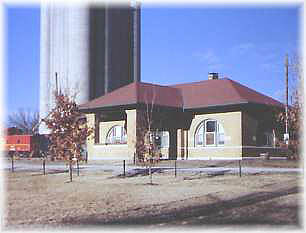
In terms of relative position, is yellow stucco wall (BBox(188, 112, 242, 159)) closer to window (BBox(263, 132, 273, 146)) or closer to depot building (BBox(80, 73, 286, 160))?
depot building (BBox(80, 73, 286, 160))

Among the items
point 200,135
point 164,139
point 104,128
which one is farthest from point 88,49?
point 200,135

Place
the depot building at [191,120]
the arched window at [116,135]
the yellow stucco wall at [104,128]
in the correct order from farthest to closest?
1. the yellow stucco wall at [104,128]
2. the arched window at [116,135]
3. the depot building at [191,120]

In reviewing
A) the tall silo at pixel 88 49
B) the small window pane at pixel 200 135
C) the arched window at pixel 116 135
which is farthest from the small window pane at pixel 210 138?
the tall silo at pixel 88 49

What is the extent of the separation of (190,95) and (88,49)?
1022 inches

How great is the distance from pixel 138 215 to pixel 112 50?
1993 inches

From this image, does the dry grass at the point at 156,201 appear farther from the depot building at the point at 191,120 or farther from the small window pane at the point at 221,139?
the small window pane at the point at 221,139

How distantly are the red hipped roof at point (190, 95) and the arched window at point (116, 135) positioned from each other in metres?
2.41

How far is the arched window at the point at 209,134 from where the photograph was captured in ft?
111

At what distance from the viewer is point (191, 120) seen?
35.7m

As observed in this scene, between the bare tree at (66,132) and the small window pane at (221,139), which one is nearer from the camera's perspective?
the bare tree at (66,132)

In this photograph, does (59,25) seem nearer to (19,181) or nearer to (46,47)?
(46,47)

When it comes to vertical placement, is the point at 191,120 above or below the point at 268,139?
above

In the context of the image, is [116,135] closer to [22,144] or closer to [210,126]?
[210,126]

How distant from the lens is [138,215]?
1230cm
